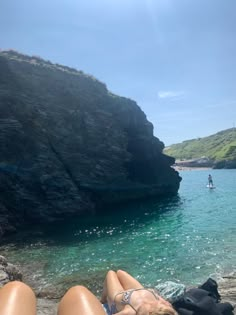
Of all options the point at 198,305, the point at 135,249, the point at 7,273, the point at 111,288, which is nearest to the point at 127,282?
the point at 111,288

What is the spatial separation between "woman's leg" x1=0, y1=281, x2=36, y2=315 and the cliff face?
32.5 metres

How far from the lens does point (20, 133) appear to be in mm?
43688

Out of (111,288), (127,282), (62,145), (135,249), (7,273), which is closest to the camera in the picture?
(111,288)

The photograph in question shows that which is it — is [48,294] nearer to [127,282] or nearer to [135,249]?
[135,249]

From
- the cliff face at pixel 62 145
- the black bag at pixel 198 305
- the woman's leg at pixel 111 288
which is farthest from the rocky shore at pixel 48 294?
the cliff face at pixel 62 145

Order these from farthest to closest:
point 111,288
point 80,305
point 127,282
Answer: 1. point 127,282
2. point 111,288
3. point 80,305

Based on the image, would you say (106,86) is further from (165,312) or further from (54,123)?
(165,312)

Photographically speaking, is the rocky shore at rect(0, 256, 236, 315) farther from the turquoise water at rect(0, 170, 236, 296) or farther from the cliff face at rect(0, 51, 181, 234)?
the cliff face at rect(0, 51, 181, 234)

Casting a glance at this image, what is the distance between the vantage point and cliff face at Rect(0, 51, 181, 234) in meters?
43.1

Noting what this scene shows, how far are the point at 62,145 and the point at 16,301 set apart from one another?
45164 mm

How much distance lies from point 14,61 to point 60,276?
1519 inches

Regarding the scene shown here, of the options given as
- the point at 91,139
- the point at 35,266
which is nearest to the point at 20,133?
the point at 91,139

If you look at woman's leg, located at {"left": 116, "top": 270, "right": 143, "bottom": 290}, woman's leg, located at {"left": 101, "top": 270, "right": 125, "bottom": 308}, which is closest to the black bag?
woman's leg, located at {"left": 116, "top": 270, "right": 143, "bottom": 290}

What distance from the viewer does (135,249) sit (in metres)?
24.8
